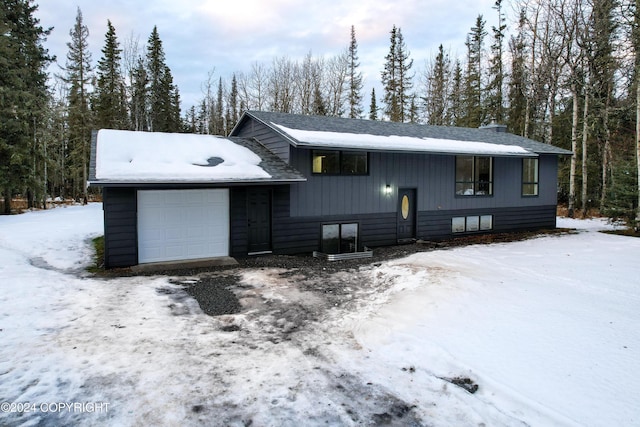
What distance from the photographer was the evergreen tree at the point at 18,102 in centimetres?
1711

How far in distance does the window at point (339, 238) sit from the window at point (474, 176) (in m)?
4.45

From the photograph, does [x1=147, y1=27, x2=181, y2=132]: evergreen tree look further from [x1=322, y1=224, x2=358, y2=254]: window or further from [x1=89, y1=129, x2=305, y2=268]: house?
[x1=322, y1=224, x2=358, y2=254]: window

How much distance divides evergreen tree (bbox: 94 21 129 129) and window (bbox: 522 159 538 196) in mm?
25406

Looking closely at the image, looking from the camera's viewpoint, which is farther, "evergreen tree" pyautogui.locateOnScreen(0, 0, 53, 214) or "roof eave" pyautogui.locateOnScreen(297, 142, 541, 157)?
"evergreen tree" pyautogui.locateOnScreen(0, 0, 53, 214)

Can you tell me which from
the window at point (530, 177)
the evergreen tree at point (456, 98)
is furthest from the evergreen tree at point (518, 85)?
the window at point (530, 177)

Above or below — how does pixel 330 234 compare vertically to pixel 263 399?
above

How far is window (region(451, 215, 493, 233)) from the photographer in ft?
43.5

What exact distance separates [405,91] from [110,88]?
22.4m

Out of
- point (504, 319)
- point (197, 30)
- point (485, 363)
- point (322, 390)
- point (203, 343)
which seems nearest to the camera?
point (322, 390)

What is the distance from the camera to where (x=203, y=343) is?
471 cm

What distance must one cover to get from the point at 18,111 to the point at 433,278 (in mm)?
19971

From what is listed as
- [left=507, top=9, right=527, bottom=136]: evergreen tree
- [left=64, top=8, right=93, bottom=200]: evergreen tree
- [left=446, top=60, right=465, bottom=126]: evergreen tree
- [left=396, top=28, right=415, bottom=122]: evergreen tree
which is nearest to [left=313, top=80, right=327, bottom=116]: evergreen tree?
[left=396, top=28, right=415, bottom=122]: evergreen tree

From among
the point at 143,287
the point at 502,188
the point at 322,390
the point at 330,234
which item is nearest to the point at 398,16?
the point at 502,188

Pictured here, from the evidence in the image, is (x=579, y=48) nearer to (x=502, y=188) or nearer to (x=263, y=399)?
(x=502, y=188)
